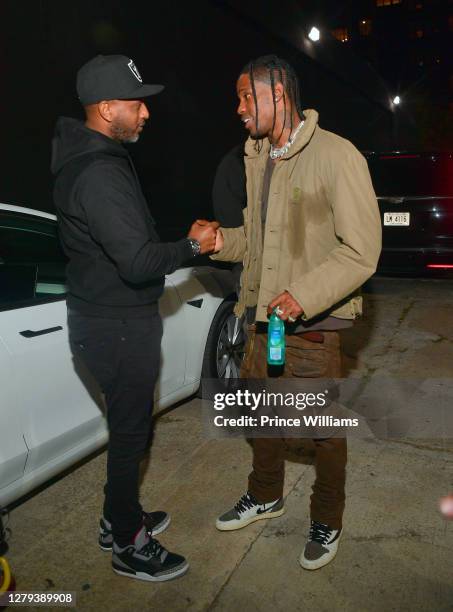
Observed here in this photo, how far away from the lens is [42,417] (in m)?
2.69

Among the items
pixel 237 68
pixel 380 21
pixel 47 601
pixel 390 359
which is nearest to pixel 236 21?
pixel 237 68

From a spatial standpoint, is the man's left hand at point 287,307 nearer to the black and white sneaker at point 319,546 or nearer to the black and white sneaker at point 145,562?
the black and white sneaker at point 319,546

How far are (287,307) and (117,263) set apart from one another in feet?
2.19

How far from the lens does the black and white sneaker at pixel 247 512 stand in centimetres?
284

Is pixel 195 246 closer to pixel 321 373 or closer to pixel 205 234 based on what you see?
pixel 205 234

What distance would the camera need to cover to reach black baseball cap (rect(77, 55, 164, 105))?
2.21m

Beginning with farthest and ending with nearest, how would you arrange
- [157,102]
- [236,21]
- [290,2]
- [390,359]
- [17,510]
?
[290,2] → [236,21] → [157,102] → [390,359] → [17,510]

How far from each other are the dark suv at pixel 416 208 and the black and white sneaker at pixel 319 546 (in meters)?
5.30

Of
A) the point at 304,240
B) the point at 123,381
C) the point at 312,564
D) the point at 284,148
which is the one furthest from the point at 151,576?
the point at 284,148

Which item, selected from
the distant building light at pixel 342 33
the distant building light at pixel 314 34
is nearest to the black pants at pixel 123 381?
the distant building light at pixel 314 34

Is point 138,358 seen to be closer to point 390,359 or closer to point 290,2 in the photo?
point 390,359

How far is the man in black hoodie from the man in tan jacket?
31cm

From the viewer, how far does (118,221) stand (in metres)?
2.09

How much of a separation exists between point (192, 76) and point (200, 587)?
11.3 metres
